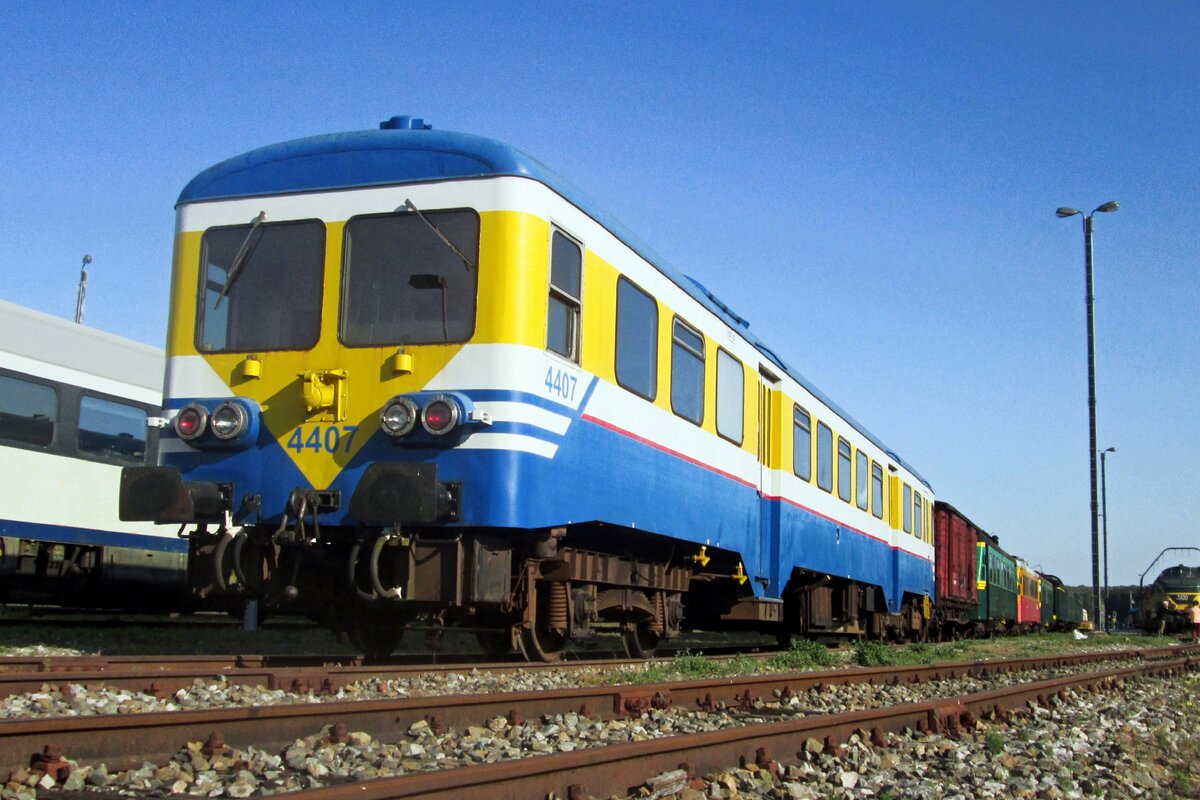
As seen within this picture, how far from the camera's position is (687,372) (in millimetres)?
10234

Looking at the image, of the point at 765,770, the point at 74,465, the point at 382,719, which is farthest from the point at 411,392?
the point at 74,465

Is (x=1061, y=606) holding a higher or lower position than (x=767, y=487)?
lower

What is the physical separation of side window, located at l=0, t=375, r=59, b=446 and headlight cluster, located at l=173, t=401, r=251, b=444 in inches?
237

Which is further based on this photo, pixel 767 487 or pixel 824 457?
pixel 824 457

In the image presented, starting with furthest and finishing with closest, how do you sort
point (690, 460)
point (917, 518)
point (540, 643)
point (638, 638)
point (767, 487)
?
point (917, 518) → point (767, 487) → point (638, 638) → point (690, 460) → point (540, 643)

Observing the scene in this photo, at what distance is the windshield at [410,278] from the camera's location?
773cm

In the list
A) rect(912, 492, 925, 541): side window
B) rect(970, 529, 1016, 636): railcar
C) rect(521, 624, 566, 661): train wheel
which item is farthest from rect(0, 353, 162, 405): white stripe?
rect(970, 529, 1016, 636): railcar

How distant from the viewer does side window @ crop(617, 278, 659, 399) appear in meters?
8.97

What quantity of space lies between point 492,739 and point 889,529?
1484 cm

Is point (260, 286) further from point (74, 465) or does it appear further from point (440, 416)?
point (74, 465)

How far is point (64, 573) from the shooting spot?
13.8 metres

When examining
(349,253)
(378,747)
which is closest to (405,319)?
(349,253)

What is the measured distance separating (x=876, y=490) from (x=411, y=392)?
40.3 feet

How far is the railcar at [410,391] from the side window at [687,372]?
0.30m
